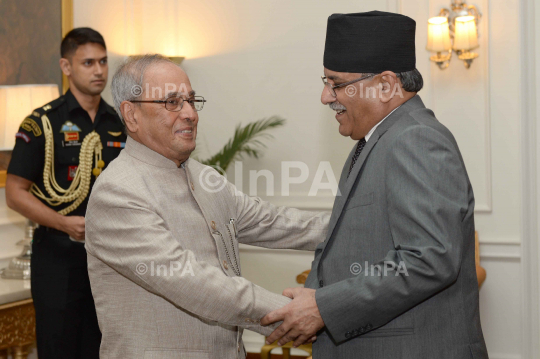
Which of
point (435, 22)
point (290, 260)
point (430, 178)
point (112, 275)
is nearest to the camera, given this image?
point (430, 178)

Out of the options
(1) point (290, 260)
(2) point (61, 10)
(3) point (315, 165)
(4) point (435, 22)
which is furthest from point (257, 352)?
(2) point (61, 10)

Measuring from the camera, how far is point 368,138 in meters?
1.82

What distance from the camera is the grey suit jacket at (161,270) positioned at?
1.69 meters

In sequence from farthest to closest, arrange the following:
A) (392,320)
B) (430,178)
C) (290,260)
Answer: (290,260), (392,320), (430,178)

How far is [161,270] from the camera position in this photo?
1.67 meters

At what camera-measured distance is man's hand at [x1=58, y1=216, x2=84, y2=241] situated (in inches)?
113

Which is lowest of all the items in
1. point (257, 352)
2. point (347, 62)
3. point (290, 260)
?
point (257, 352)

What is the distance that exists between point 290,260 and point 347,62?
282 cm

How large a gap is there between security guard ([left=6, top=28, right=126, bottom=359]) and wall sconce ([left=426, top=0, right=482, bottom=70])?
7.26 ft

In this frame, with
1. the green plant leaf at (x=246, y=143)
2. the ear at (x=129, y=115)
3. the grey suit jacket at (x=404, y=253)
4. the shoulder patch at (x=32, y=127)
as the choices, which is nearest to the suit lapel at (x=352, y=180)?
the grey suit jacket at (x=404, y=253)

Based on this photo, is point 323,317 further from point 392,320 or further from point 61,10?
point 61,10

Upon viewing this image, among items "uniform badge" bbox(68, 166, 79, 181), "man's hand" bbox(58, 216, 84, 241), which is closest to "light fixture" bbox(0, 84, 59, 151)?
"uniform badge" bbox(68, 166, 79, 181)

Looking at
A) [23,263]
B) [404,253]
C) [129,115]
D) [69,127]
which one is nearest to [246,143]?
[69,127]

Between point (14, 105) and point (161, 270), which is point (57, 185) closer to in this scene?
point (14, 105)
